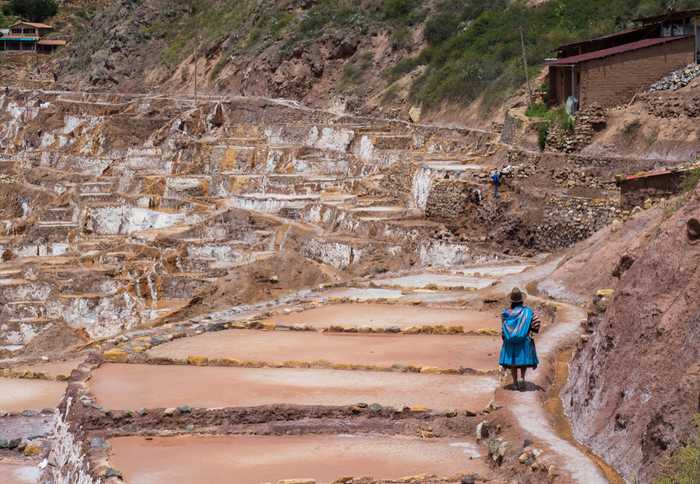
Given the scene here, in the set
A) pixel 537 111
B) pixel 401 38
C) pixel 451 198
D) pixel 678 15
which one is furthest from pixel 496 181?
pixel 401 38

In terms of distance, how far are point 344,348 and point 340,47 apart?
48008mm

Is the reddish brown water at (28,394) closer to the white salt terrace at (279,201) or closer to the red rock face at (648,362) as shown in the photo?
the red rock face at (648,362)

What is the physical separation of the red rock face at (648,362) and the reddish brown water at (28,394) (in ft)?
24.3

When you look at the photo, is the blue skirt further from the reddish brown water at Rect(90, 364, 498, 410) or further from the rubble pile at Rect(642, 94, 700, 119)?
the rubble pile at Rect(642, 94, 700, 119)

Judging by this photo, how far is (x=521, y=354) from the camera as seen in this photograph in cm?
1296

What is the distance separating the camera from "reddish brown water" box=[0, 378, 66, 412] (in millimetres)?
16344

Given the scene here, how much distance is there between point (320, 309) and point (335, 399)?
734 cm

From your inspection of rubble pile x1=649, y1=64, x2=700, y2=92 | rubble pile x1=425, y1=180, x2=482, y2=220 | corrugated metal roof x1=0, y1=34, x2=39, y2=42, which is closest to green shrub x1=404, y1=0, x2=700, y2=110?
rubble pile x1=649, y1=64, x2=700, y2=92

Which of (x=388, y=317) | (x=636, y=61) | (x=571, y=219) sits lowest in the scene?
(x=388, y=317)

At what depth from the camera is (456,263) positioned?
30.3 meters

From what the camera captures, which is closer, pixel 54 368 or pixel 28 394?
pixel 28 394

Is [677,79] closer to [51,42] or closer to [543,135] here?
[543,135]

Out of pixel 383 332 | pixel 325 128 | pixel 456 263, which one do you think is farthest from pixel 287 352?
pixel 325 128

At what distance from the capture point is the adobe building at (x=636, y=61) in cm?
3228
